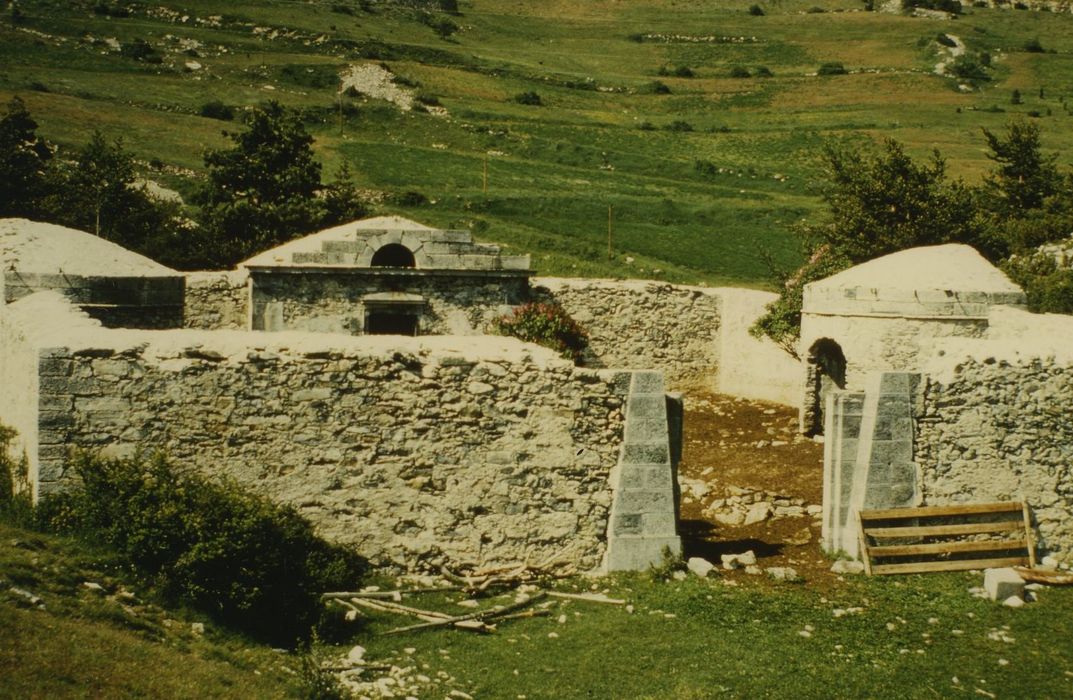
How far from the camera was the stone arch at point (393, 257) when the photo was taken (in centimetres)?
2344

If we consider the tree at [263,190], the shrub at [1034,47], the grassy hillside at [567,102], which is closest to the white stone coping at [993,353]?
the grassy hillside at [567,102]

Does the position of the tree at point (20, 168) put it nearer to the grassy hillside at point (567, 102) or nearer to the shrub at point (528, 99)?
the grassy hillside at point (567, 102)

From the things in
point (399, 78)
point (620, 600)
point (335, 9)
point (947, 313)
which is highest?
point (335, 9)

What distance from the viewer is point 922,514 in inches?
508

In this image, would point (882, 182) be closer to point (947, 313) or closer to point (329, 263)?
point (947, 313)

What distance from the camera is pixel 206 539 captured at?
1035 centimetres

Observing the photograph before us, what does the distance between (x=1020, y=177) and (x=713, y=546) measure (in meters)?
30.5

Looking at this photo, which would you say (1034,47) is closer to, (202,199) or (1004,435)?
(202,199)

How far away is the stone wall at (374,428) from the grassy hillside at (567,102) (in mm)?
20097

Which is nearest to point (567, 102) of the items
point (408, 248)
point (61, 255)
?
point (408, 248)

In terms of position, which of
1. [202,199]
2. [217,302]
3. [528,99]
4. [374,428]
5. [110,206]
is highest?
[528,99]

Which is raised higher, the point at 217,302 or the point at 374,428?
the point at 217,302

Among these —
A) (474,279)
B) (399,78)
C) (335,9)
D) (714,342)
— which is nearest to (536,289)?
(474,279)

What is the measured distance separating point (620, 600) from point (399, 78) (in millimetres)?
72857
